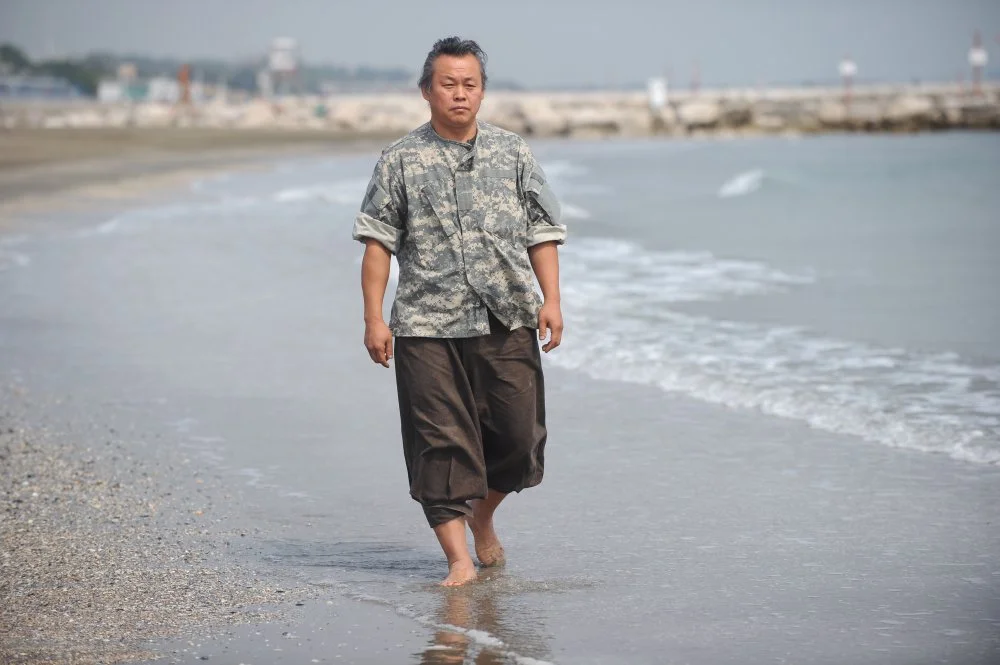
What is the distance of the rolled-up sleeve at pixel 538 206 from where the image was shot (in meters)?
4.16

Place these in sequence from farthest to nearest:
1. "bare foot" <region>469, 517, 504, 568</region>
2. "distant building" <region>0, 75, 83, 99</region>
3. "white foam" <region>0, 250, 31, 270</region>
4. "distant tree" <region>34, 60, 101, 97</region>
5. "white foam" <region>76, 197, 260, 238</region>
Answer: "distant tree" <region>34, 60, 101, 97</region>, "distant building" <region>0, 75, 83, 99</region>, "white foam" <region>76, 197, 260, 238</region>, "white foam" <region>0, 250, 31, 270</region>, "bare foot" <region>469, 517, 504, 568</region>

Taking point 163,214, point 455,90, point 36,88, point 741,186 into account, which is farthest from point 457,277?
point 36,88

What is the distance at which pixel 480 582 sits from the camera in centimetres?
423

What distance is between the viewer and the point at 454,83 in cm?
408

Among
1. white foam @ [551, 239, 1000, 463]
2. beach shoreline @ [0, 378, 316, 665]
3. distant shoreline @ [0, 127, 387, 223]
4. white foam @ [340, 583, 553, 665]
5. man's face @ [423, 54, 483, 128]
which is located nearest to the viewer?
white foam @ [340, 583, 553, 665]

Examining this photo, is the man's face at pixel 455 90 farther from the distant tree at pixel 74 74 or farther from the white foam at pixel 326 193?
the distant tree at pixel 74 74

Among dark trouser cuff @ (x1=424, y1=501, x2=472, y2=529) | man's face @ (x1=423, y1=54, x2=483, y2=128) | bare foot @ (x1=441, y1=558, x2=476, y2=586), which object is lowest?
bare foot @ (x1=441, y1=558, x2=476, y2=586)

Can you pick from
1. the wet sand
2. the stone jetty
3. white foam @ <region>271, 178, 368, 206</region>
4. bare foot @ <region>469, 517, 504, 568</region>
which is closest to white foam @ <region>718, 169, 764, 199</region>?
white foam @ <region>271, 178, 368, 206</region>

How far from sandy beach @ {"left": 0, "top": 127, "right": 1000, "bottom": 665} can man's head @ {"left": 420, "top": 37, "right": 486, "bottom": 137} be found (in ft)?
4.61

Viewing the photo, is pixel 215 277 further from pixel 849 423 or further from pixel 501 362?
pixel 501 362

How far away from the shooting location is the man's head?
4.07m

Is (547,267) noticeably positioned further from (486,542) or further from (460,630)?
(460,630)

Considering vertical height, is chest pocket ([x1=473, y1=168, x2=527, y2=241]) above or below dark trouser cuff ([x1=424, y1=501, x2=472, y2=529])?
above

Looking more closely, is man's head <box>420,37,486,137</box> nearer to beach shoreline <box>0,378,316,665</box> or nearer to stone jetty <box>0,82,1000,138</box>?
beach shoreline <box>0,378,316,665</box>
